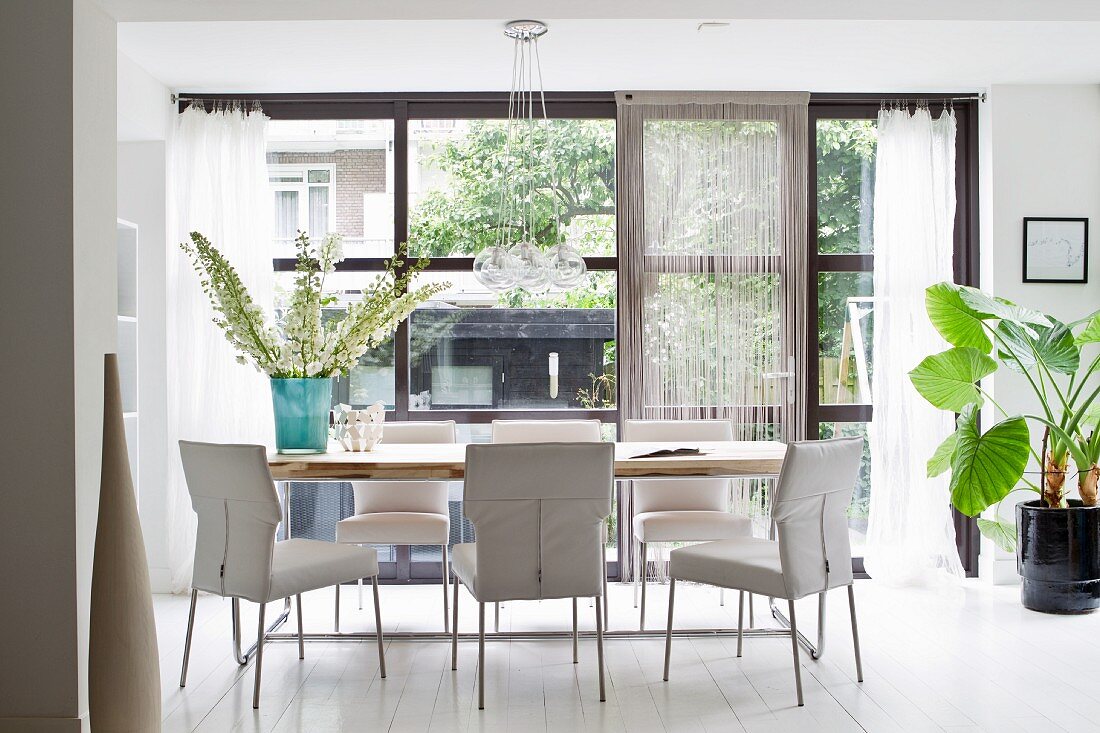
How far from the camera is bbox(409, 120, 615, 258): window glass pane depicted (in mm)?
4953

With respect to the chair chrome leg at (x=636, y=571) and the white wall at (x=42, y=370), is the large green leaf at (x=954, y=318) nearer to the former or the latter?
the chair chrome leg at (x=636, y=571)

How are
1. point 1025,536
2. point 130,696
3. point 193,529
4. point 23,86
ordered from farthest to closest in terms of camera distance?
point 193,529, point 1025,536, point 23,86, point 130,696

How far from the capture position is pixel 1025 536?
431cm

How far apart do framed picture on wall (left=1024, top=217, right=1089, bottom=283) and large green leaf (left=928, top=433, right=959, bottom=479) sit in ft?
3.41

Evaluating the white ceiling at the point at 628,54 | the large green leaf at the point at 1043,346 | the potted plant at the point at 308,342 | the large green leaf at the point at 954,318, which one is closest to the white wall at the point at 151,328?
the white ceiling at the point at 628,54

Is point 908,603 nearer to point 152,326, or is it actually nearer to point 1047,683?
point 1047,683

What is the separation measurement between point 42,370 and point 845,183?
3996 mm

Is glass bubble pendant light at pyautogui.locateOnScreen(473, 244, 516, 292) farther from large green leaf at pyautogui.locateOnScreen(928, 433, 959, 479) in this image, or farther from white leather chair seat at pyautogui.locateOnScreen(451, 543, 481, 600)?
large green leaf at pyautogui.locateOnScreen(928, 433, 959, 479)

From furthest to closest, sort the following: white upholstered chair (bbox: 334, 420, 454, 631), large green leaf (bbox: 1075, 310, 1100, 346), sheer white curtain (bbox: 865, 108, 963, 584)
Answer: sheer white curtain (bbox: 865, 108, 963, 584)
large green leaf (bbox: 1075, 310, 1100, 346)
white upholstered chair (bbox: 334, 420, 454, 631)

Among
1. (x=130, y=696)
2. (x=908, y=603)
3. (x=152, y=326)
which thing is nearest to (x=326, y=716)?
(x=130, y=696)

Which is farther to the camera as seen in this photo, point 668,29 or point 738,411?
point 738,411

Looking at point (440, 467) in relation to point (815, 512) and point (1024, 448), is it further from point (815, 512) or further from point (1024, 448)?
point (1024, 448)

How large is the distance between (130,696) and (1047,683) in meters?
3.06

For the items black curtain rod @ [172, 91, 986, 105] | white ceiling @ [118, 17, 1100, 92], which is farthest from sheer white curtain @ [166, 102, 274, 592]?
white ceiling @ [118, 17, 1100, 92]
